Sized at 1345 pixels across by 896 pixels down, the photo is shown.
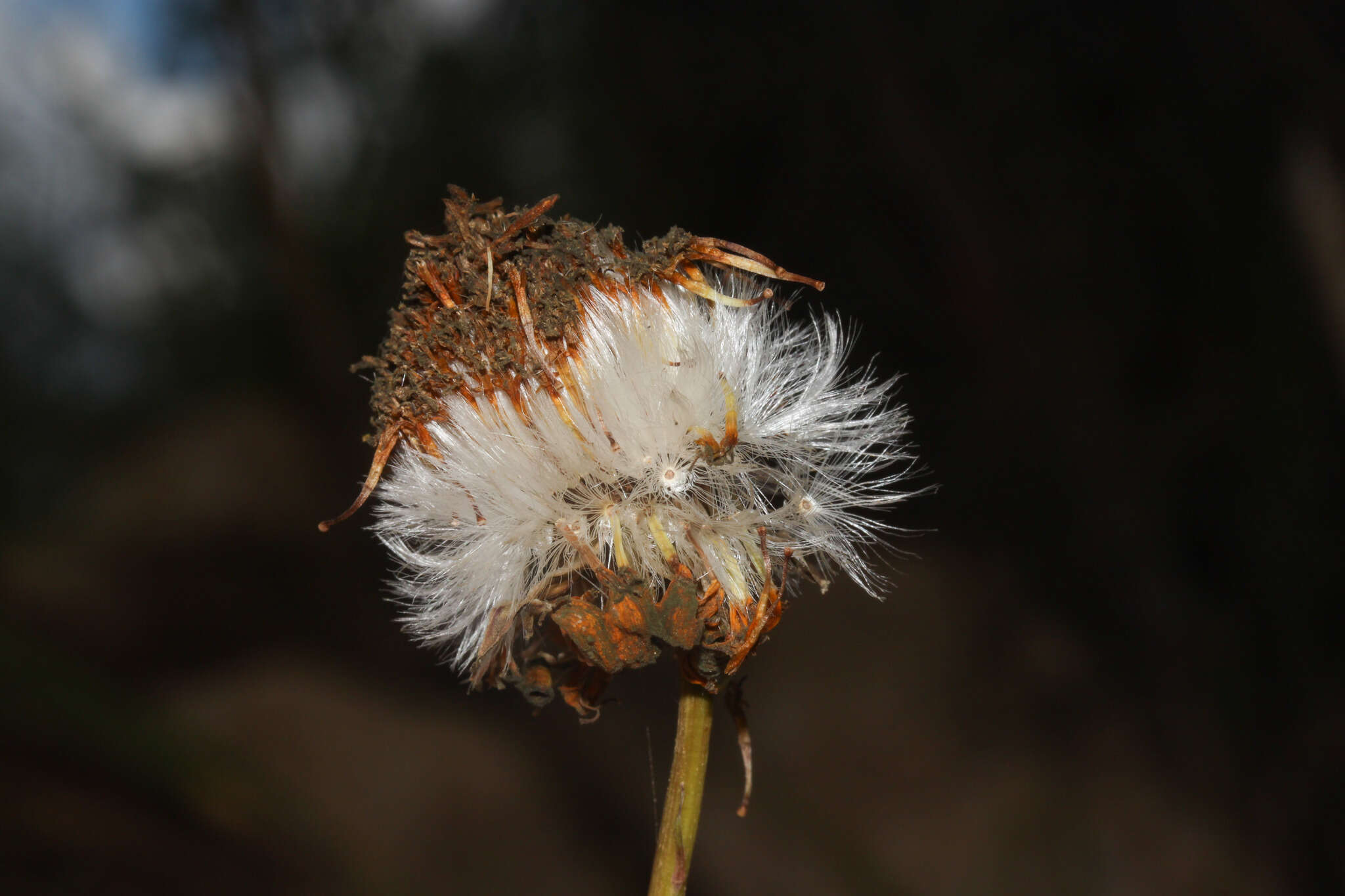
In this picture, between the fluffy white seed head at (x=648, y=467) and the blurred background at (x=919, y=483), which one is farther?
the blurred background at (x=919, y=483)

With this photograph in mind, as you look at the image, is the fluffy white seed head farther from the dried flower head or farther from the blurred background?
the blurred background

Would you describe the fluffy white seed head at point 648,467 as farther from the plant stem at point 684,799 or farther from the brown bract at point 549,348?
the plant stem at point 684,799

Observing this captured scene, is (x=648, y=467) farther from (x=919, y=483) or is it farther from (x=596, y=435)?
(x=919, y=483)

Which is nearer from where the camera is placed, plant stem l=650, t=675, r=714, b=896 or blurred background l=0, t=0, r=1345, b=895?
plant stem l=650, t=675, r=714, b=896

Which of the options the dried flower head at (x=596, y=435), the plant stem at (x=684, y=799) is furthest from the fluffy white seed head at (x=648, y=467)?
the plant stem at (x=684, y=799)

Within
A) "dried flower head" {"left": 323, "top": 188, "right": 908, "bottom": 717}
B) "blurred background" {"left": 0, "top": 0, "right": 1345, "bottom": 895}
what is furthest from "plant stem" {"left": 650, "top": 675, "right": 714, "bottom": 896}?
"blurred background" {"left": 0, "top": 0, "right": 1345, "bottom": 895}

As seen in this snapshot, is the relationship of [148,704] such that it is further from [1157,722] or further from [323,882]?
[1157,722]
